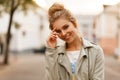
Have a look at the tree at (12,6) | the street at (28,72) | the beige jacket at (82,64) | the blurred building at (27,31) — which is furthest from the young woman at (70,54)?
the blurred building at (27,31)

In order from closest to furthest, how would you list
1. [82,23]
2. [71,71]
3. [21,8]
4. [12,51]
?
[71,71], [21,8], [12,51], [82,23]

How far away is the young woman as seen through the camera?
3.70 meters

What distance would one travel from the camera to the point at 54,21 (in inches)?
148

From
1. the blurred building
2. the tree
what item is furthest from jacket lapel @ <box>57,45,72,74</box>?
the blurred building

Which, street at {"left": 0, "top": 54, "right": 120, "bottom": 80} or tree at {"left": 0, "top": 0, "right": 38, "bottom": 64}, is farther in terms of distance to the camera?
tree at {"left": 0, "top": 0, "right": 38, "bottom": 64}

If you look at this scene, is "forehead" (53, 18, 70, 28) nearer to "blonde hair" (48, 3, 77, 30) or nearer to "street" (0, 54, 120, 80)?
"blonde hair" (48, 3, 77, 30)

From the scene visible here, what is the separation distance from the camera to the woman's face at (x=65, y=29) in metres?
3.73

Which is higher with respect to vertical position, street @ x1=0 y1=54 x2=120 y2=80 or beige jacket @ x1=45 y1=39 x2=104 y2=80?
beige jacket @ x1=45 y1=39 x2=104 y2=80

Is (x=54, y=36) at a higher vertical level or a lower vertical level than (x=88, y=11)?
lower

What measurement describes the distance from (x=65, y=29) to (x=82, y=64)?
373mm

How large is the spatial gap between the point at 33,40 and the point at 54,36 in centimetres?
4881

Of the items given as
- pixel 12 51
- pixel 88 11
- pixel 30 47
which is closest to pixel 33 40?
pixel 30 47

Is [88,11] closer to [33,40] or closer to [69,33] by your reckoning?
[69,33]

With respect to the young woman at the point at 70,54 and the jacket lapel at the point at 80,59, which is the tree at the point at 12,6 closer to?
the young woman at the point at 70,54
